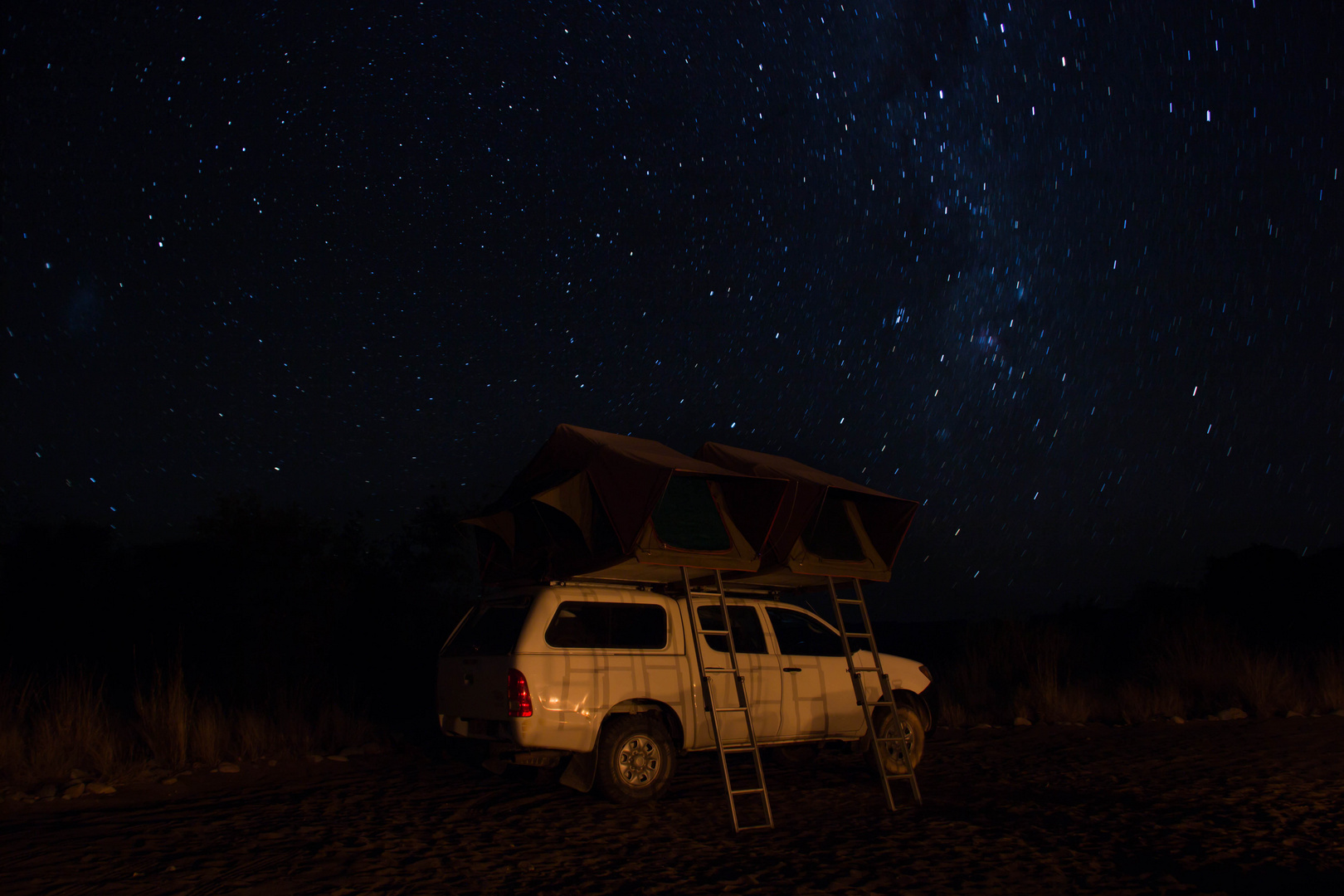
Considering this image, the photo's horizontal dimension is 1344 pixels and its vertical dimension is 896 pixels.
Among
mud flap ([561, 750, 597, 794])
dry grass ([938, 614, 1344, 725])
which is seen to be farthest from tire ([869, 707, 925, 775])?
dry grass ([938, 614, 1344, 725])

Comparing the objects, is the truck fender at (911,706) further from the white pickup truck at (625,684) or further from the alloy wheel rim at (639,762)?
the alloy wheel rim at (639,762)

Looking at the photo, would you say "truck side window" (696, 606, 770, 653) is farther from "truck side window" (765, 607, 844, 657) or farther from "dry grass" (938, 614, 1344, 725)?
"dry grass" (938, 614, 1344, 725)

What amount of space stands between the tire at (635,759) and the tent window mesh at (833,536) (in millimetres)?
2292

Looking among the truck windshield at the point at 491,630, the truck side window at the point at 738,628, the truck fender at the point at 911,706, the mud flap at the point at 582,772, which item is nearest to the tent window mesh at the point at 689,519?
the truck side window at the point at 738,628

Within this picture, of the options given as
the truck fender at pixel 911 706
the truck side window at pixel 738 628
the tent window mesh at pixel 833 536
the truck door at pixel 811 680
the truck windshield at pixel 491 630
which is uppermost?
the tent window mesh at pixel 833 536

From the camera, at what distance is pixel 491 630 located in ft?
27.2

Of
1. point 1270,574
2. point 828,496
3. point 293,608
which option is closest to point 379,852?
point 828,496

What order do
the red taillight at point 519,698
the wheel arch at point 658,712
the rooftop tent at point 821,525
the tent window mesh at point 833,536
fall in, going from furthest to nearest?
the tent window mesh at point 833,536 < the rooftop tent at point 821,525 < the wheel arch at point 658,712 < the red taillight at point 519,698

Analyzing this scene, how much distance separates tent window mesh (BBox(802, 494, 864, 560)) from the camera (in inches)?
352

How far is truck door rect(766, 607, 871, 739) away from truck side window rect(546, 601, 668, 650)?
4.72 ft

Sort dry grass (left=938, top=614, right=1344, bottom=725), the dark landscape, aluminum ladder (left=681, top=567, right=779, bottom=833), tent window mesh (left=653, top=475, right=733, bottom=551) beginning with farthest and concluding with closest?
dry grass (left=938, top=614, right=1344, bottom=725) < tent window mesh (left=653, top=475, right=733, bottom=551) < aluminum ladder (left=681, top=567, right=779, bottom=833) < the dark landscape

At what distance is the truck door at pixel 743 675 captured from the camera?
8680 mm

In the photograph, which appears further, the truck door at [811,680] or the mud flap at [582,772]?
the truck door at [811,680]

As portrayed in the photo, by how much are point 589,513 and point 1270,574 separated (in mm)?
32076
